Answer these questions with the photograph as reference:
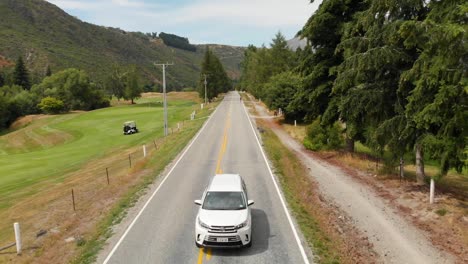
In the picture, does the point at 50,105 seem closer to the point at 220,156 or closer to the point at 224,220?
the point at 220,156

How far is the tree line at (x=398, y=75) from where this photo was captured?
1483cm

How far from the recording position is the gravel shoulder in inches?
533

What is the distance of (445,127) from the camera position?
1602 centimetres

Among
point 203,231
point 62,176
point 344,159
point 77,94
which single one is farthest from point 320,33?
point 77,94

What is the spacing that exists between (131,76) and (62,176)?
285 feet

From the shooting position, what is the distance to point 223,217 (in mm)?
13523

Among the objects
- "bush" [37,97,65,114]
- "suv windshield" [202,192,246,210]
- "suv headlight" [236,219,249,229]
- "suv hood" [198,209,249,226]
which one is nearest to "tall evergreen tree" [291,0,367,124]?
"suv windshield" [202,192,246,210]

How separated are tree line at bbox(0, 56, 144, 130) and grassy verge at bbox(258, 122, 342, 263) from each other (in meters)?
79.7

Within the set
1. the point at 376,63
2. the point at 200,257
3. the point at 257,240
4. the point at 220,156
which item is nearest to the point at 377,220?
the point at 257,240

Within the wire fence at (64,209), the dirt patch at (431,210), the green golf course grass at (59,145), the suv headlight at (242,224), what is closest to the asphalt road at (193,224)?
the suv headlight at (242,224)

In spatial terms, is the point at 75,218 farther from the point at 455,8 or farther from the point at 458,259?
the point at 455,8

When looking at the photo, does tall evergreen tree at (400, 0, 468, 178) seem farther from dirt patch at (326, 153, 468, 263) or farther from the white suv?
the white suv

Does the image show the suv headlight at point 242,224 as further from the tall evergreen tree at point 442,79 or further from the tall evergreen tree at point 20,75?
the tall evergreen tree at point 20,75

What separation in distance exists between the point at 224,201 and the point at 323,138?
21.1 m
